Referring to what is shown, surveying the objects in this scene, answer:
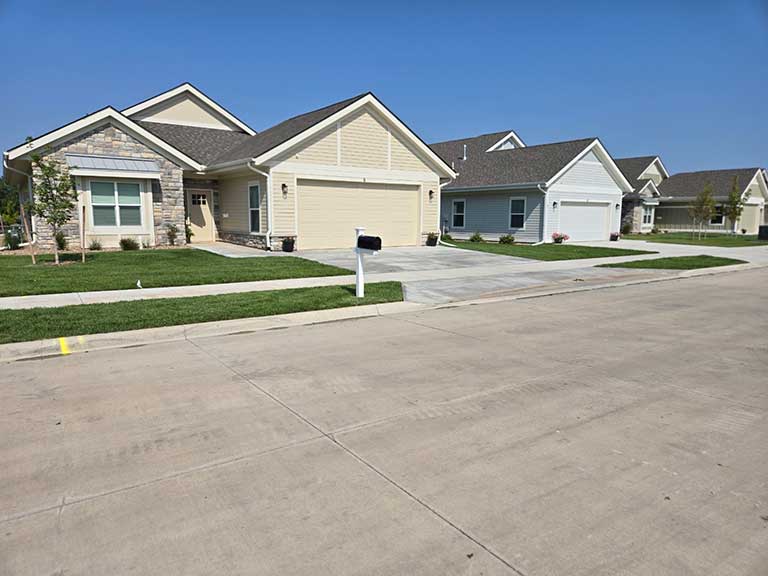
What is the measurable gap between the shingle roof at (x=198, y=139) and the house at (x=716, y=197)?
3523 centimetres

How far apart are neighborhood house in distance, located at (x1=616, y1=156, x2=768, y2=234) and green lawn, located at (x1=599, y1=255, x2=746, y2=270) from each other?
23538mm

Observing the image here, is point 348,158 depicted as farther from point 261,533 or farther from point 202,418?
point 261,533

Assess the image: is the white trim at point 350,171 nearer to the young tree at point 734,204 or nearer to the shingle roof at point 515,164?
the shingle roof at point 515,164

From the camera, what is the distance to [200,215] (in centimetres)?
2361

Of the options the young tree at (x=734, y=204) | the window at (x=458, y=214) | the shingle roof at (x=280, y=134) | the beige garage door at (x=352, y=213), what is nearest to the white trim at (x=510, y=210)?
the window at (x=458, y=214)

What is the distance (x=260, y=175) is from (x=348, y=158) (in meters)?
3.49

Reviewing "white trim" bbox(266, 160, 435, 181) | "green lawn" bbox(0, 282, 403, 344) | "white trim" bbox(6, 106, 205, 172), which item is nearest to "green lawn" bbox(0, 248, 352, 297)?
"green lawn" bbox(0, 282, 403, 344)

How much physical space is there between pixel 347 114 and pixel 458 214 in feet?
42.5

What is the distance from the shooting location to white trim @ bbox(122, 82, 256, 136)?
86.1 ft

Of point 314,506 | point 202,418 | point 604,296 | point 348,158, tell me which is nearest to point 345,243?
point 348,158

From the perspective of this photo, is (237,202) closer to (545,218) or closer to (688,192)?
(545,218)

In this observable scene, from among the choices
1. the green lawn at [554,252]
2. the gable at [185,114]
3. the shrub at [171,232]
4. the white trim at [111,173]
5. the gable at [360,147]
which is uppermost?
the gable at [185,114]

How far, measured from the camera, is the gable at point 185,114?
27.1m

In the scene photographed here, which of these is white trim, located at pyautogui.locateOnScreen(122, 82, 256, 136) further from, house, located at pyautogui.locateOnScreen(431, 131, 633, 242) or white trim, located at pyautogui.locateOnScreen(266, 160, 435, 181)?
house, located at pyautogui.locateOnScreen(431, 131, 633, 242)
